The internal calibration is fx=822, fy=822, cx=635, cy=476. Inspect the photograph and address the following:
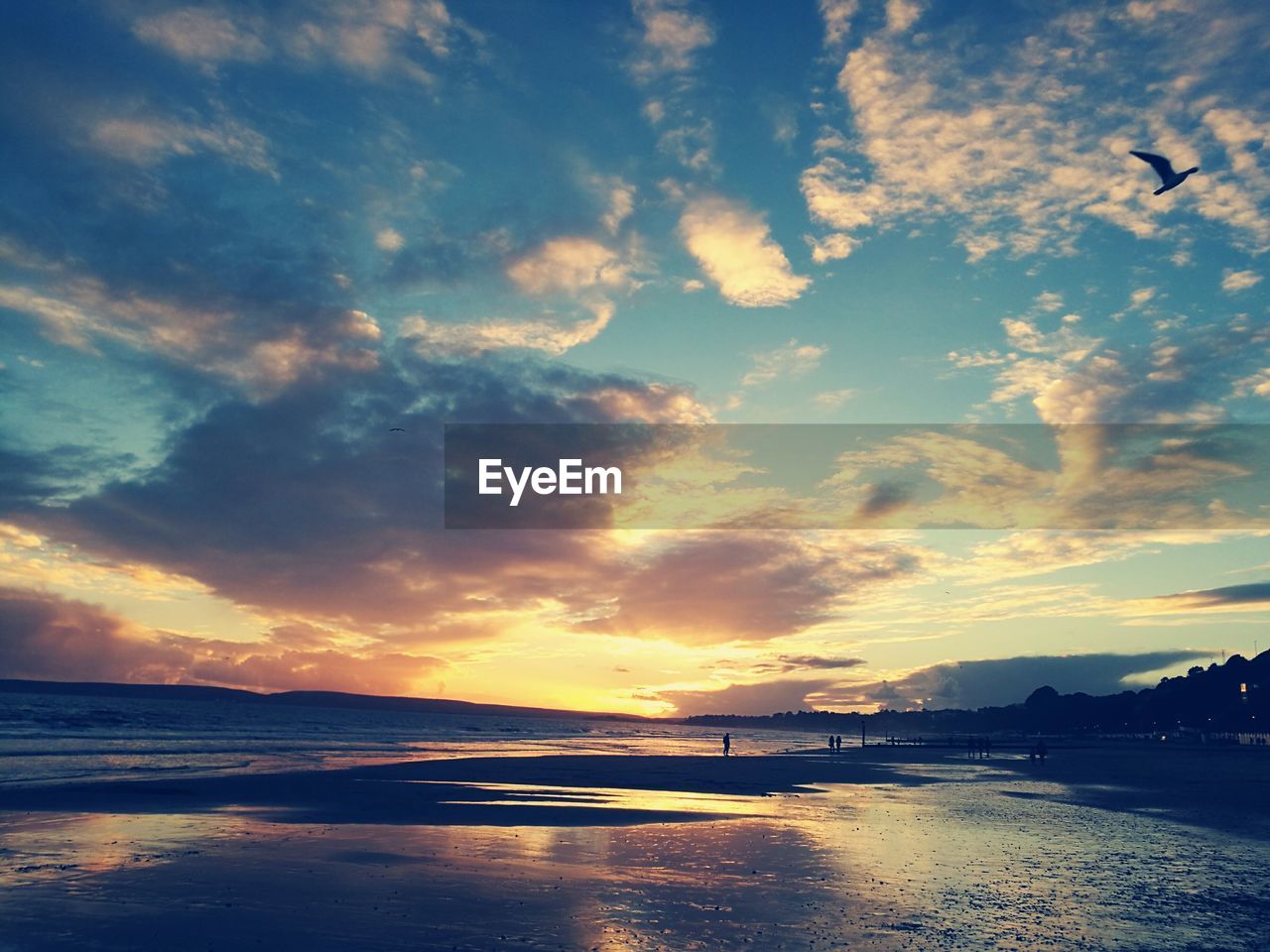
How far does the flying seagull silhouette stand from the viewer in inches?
998

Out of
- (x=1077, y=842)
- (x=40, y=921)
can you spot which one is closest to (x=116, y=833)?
(x=40, y=921)

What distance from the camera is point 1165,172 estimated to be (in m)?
25.9

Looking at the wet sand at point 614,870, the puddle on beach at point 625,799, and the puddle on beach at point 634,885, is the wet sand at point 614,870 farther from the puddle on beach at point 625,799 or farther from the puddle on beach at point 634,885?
the puddle on beach at point 625,799

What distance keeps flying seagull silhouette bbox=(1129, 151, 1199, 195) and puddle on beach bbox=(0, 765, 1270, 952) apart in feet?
64.5

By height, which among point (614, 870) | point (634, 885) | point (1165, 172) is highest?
point (1165, 172)

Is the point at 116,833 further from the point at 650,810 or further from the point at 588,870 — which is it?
the point at 650,810

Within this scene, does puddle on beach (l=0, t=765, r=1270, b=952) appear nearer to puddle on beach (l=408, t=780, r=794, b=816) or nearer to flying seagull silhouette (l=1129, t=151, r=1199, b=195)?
puddle on beach (l=408, t=780, r=794, b=816)

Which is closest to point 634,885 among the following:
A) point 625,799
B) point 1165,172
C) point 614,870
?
point 614,870

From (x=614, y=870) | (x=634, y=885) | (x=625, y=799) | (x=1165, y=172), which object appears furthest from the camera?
(x=625, y=799)

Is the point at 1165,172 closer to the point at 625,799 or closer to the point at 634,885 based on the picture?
the point at 634,885

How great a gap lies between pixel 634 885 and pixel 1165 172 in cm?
2616

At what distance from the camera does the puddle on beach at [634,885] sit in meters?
13.8

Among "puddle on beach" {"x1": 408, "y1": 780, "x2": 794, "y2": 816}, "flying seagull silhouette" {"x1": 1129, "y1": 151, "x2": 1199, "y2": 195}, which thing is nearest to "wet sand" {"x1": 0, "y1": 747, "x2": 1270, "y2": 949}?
"puddle on beach" {"x1": 408, "y1": 780, "x2": 794, "y2": 816}

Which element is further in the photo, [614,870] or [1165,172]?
[1165,172]
